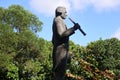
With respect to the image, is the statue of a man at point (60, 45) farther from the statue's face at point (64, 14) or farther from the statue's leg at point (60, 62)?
the statue's face at point (64, 14)

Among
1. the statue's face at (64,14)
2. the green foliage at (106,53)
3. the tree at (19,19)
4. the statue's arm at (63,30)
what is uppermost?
the tree at (19,19)

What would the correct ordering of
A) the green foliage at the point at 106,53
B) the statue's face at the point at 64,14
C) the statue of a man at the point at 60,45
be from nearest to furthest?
the statue of a man at the point at 60,45
the statue's face at the point at 64,14
the green foliage at the point at 106,53

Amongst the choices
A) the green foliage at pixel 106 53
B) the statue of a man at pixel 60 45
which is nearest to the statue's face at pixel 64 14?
the statue of a man at pixel 60 45

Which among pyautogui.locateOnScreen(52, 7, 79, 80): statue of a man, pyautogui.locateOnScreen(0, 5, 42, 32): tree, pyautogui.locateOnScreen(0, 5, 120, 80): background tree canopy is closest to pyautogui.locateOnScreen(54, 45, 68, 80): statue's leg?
pyautogui.locateOnScreen(52, 7, 79, 80): statue of a man

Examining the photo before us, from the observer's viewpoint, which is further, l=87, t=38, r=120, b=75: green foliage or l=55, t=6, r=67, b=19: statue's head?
l=87, t=38, r=120, b=75: green foliage

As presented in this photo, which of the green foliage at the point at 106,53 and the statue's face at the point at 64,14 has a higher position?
the green foliage at the point at 106,53

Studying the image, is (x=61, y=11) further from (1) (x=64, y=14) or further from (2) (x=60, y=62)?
(2) (x=60, y=62)

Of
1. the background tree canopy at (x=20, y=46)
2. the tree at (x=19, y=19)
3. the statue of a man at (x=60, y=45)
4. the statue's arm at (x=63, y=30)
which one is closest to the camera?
the statue's arm at (x=63, y=30)

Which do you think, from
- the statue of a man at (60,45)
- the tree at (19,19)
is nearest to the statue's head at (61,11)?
the statue of a man at (60,45)

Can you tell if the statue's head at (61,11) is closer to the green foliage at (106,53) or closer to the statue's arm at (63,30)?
the statue's arm at (63,30)

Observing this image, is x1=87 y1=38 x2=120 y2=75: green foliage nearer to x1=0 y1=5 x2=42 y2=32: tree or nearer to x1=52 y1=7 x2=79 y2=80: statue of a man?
x1=0 y1=5 x2=42 y2=32: tree

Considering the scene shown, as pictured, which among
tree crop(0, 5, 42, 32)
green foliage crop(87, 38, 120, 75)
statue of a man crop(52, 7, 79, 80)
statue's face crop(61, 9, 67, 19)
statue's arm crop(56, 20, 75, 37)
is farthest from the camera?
tree crop(0, 5, 42, 32)

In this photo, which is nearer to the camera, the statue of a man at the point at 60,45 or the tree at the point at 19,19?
the statue of a man at the point at 60,45

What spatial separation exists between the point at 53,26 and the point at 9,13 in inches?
2308
